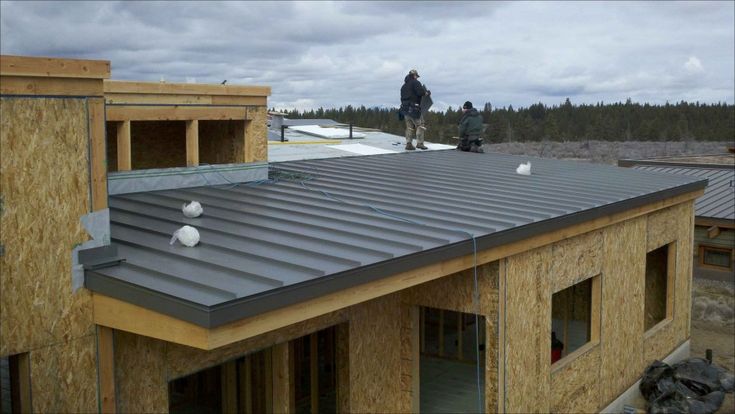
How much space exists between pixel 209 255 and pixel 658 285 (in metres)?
13.6

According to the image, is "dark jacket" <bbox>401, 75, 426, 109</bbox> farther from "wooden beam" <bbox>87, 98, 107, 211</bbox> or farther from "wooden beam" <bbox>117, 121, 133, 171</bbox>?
"wooden beam" <bbox>87, 98, 107, 211</bbox>

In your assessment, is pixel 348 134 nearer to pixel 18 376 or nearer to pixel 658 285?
pixel 658 285

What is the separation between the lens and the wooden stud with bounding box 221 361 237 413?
37.2ft

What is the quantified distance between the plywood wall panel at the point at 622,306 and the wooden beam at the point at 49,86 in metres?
9.03

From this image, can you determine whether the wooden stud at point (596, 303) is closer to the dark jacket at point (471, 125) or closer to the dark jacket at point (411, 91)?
the dark jacket at point (411, 91)

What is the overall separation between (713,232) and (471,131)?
8108 mm

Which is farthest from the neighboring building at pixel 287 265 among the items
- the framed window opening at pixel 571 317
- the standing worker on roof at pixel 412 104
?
the standing worker on roof at pixel 412 104

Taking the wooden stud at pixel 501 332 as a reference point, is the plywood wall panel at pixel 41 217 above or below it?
above

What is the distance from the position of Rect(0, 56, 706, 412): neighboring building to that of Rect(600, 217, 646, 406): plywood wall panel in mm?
61

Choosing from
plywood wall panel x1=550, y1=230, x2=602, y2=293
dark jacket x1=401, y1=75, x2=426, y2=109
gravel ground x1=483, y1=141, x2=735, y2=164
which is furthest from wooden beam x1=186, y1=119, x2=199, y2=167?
gravel ground x1=483, y1=141, x2=735, y2=164

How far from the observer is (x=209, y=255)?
281 inches

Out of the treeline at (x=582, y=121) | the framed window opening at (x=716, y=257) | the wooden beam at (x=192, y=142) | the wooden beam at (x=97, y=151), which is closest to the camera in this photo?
the wooden beam at (x=97, y=151)

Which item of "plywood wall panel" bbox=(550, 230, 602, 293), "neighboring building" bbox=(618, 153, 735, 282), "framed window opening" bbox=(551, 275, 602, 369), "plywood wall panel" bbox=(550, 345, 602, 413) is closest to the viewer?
"plywood wall panel" bbox=(550, 230, 602, 293)

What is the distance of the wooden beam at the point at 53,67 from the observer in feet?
21.2
